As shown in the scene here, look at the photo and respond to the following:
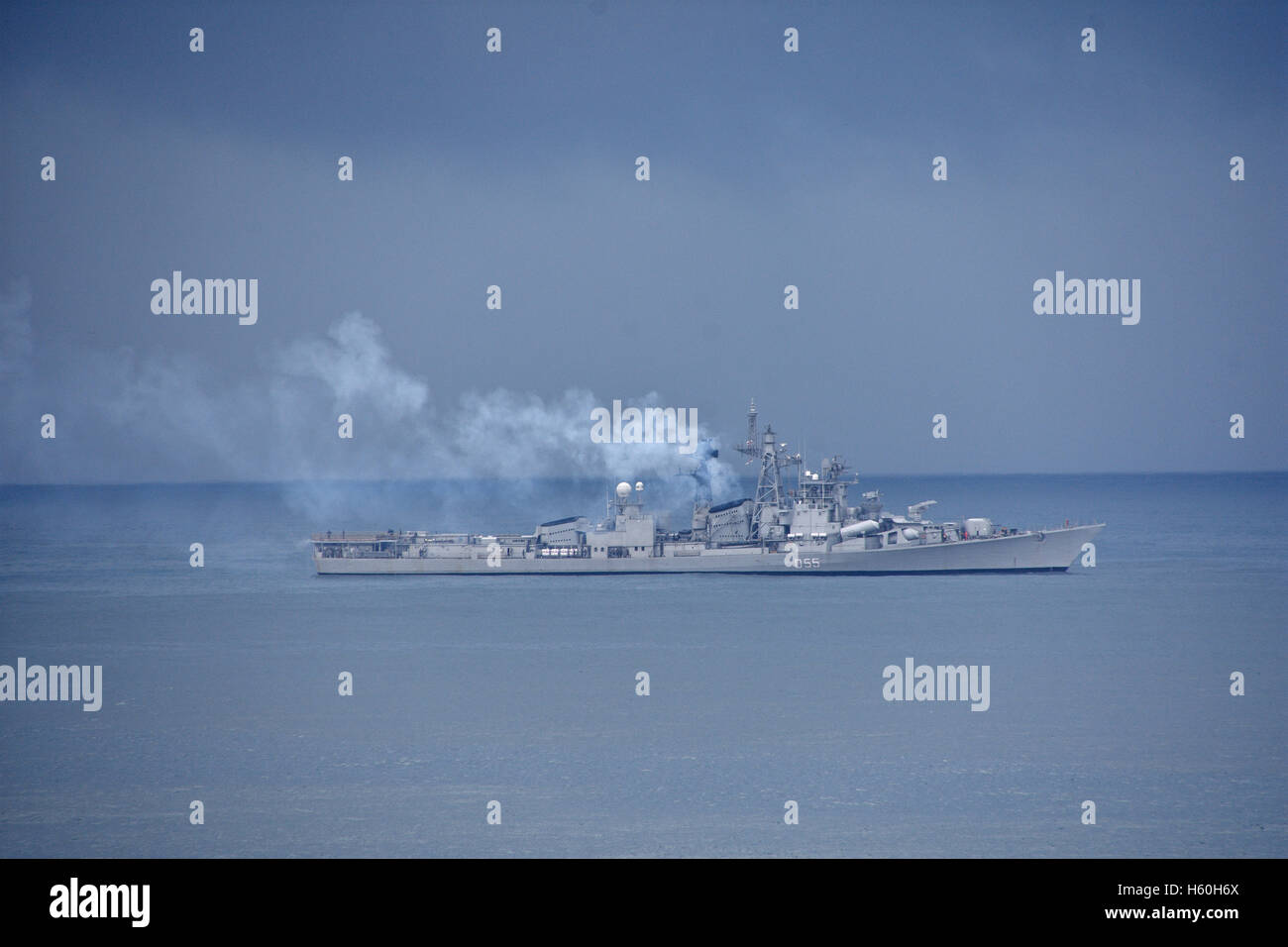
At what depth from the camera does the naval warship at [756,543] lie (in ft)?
202

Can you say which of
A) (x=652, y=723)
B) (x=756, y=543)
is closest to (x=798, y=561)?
(x=756, y=543)

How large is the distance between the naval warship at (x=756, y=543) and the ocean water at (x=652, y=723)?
8.76 feet

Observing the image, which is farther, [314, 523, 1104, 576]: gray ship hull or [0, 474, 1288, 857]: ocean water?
[314, 523, 1104, 576]: gray ship hull

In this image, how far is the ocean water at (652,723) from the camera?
22.9 metres

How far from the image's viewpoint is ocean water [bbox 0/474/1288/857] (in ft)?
75.0

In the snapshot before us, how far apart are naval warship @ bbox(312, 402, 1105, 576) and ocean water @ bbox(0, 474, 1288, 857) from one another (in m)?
2.67

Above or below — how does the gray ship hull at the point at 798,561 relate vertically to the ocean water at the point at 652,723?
above

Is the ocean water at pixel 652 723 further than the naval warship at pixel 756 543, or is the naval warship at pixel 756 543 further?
the naval warship at pixel 756 543

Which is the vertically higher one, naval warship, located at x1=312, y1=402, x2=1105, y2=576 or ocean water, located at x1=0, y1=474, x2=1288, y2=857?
naval warship, located at x1=312, y1=402, x2=1105, y2=576

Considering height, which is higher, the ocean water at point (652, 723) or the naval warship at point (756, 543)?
the naval warship at point (756, 543)

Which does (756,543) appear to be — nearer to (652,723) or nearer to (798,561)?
(798,561)

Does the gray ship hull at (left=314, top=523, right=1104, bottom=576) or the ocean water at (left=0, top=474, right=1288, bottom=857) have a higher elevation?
the gray ship hull at (left=314, top=523, right=1104, bottom=576)

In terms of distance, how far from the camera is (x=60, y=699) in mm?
34844

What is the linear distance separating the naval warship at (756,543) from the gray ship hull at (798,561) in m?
0.06
